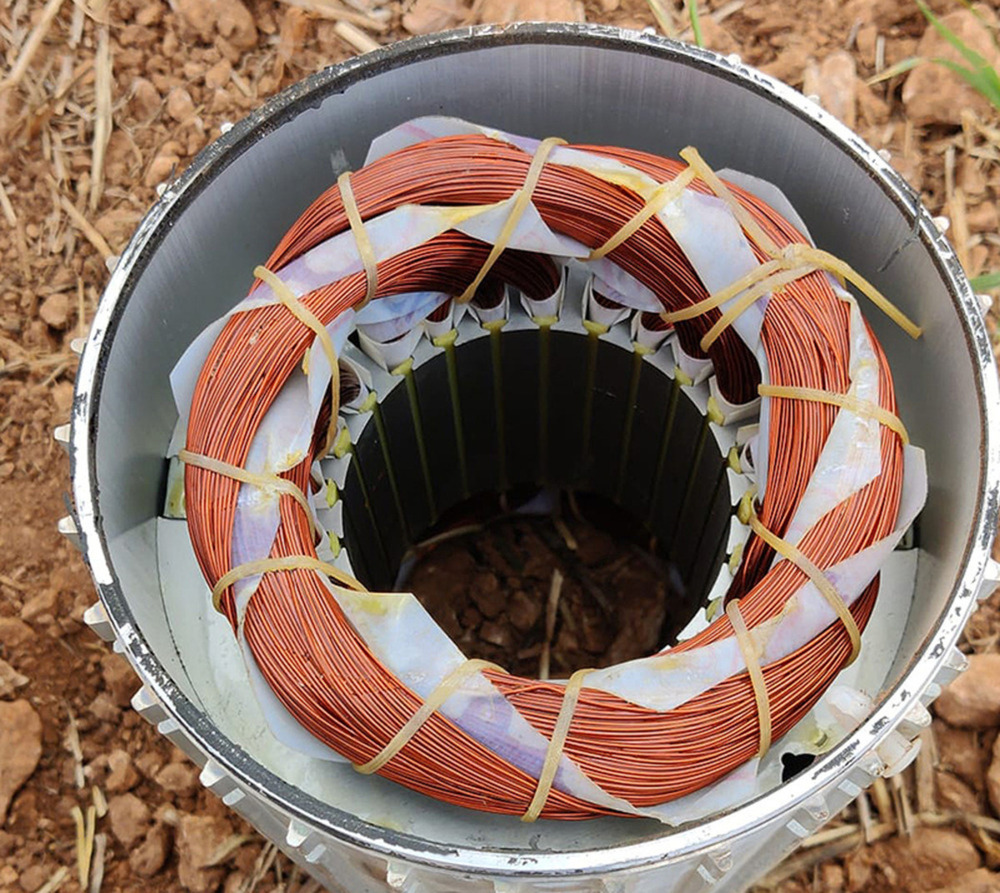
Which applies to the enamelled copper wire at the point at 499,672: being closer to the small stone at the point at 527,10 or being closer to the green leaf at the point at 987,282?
the green leaf at the point at 987,282

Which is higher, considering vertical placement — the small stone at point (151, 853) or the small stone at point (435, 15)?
the small stone at point (435, 15)

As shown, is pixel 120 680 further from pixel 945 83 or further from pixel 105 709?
pixel 945 83

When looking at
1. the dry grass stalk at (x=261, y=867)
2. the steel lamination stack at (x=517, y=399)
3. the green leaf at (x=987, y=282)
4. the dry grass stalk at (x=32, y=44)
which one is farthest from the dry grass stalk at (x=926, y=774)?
the dry grass stalk at (x=32, y=44)

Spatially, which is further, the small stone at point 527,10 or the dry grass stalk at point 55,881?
the small stone at point 527,10

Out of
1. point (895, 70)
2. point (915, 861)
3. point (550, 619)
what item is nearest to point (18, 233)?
point (550, 619)

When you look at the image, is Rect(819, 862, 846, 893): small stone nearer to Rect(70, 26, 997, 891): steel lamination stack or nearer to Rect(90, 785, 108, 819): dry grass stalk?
Rect(70, 26, 997, 891): steel lamination stack

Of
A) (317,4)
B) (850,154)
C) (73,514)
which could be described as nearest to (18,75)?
(317,4)
